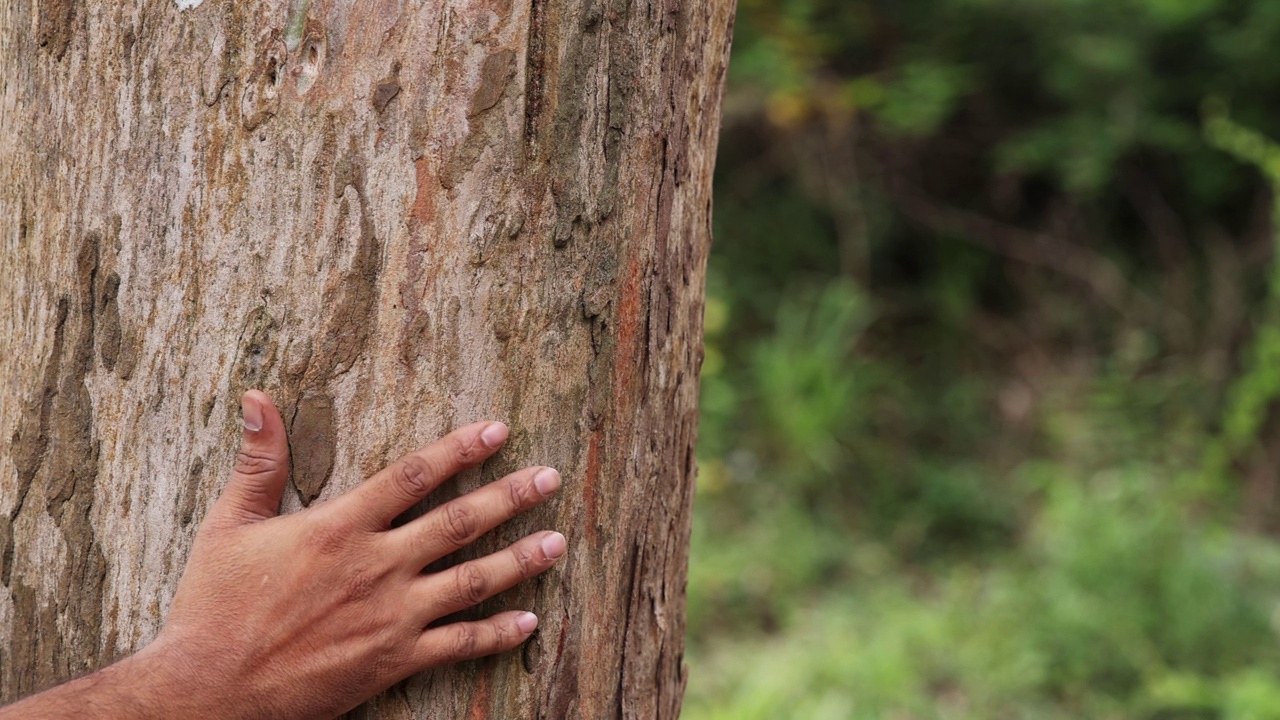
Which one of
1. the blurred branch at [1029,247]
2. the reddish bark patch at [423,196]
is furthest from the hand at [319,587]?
the blurred branch at [1029,247]

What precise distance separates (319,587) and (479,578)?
0.55ft

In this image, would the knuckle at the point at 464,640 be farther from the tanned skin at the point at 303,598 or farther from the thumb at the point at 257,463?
the thumb at the point at 257,463

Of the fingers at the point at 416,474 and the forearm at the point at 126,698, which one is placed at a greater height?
the fingers at the point at 416,474

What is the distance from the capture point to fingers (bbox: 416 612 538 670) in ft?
3.96

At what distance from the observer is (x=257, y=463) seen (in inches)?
47.3

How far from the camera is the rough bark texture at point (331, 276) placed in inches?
47.3

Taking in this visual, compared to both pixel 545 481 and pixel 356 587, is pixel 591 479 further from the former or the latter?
pixel 356 587

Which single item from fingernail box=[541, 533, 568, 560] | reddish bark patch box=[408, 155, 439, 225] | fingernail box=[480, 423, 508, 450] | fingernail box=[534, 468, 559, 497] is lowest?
fingernail box=[541, 533, 568, 560]

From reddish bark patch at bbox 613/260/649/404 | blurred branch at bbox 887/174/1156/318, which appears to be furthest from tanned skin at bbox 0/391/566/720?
blurred branch at bbox 887/174/1156/318

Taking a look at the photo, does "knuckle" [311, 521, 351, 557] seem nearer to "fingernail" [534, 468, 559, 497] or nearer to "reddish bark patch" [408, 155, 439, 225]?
"fingernail" [534, 468, 559, 497]

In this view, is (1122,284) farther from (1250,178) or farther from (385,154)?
(385,154)

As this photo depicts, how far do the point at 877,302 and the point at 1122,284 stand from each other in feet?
4.39

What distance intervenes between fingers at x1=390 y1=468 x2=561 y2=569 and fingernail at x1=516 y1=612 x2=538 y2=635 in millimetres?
103

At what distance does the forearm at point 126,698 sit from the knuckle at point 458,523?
1.04ft
